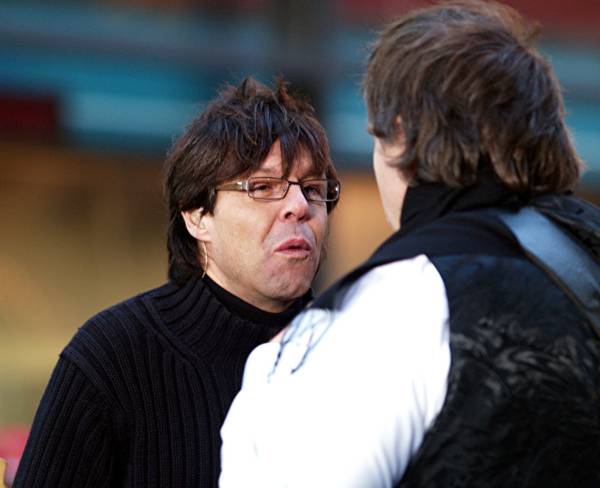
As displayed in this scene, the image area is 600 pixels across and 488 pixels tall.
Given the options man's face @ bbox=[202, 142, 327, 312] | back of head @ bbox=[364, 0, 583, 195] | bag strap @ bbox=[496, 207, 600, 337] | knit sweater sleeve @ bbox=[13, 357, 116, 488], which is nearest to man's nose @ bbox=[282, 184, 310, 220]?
man's face @ bbox=[202, 142, 327, 312]

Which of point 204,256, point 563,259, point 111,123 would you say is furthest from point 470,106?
point 111,123

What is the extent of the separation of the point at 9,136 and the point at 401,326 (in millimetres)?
6267

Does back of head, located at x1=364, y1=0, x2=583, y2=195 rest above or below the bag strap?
above

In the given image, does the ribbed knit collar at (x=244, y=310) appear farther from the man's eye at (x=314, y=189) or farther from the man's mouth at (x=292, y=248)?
the man's eye at (x=314, y=189)

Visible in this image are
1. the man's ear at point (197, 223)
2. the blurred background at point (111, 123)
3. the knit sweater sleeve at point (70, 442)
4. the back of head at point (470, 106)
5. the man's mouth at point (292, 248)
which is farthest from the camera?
the blurred background at point (111, 123)

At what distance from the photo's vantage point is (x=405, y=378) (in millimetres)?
1564

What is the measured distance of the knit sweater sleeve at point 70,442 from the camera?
8.45 feet

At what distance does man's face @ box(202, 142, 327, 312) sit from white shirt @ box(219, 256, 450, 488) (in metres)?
1.14

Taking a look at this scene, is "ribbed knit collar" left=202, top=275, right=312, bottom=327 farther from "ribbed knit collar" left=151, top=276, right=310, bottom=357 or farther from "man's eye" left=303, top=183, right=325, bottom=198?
"man's eye" left=303, top=183, right=325, bottom=198

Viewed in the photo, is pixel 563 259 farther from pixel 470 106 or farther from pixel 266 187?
pixel 266 187

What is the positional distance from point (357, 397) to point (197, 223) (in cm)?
143

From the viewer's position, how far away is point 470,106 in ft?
5.64

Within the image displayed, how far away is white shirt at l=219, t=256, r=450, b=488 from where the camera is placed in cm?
156

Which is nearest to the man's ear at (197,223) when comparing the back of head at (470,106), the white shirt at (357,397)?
the back of head at (470,106)
